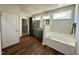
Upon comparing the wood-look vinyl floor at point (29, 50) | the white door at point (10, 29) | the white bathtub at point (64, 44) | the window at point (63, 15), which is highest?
the window at point (63, 15)

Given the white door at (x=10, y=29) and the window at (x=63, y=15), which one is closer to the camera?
the window at (x=63, y=15)

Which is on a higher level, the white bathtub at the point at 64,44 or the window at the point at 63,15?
the window at the point at 63,15

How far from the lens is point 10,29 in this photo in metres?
3.89

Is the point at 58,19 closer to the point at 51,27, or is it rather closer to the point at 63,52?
the point at 51,27

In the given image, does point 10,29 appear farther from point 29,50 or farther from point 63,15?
point 63,15

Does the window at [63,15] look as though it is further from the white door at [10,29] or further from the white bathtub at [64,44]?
the white door at [10,29]

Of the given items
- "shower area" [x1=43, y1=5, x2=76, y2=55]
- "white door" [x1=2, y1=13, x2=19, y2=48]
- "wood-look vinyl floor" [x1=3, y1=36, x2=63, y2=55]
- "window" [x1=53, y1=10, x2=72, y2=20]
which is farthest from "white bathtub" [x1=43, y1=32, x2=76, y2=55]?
"white door" [x1=2, y1=13, x2=19, y2=48]

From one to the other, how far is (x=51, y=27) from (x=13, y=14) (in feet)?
8.53

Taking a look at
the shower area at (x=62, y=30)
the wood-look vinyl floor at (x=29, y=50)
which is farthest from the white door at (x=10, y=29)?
the shower area at (x=62, y=30)

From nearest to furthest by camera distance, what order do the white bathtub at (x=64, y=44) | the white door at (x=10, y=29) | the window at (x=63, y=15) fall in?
the white bathtub at (x=64, y=44), the window at (x=63, y=15), the white door at (x=10, y=29)

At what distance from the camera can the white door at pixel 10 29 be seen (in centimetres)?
361

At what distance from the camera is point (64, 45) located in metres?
2.92
